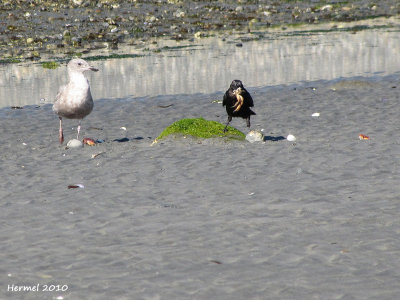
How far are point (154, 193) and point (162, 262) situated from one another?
2.69 m

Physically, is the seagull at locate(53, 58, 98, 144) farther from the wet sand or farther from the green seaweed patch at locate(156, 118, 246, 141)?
the green seaweed patch at locate(156, 118, 246, 141)

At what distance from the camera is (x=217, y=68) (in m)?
25.6

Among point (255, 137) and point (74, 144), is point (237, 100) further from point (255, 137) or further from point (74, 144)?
point (74, 144)

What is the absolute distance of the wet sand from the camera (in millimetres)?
6691

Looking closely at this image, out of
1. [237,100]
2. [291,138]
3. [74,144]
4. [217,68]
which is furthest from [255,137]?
[217,68]

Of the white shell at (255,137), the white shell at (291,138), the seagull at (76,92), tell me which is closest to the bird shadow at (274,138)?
the white shell at (291,138)

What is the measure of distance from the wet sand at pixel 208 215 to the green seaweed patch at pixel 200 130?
1.18 ft

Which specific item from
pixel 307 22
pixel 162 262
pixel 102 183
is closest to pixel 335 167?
pixel 102 183

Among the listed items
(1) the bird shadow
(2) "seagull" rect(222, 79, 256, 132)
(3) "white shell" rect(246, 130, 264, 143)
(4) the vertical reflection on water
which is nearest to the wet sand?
(1) the bird shadow

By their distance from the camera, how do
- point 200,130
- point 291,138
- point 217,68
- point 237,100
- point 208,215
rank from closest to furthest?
point 208,215
point 291,138
point 200,130
point 237,100
point 217,68

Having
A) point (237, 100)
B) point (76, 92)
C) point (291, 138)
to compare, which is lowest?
point (291, 138)

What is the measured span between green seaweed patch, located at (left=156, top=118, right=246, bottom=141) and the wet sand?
0.36 m

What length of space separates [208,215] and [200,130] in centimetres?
477

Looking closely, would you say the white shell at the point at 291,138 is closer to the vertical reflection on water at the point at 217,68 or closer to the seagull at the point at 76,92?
the seagull at the point at 76,92
